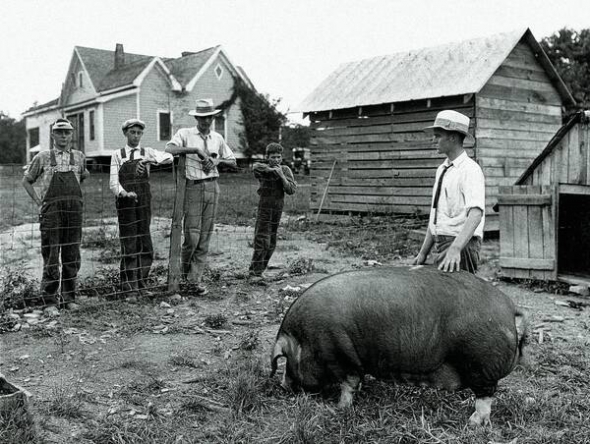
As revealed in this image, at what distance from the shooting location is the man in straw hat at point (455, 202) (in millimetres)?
4434

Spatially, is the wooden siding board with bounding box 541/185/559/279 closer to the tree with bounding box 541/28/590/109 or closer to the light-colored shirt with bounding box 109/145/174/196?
the light-colored shirt with bounding box 109/145/174/196

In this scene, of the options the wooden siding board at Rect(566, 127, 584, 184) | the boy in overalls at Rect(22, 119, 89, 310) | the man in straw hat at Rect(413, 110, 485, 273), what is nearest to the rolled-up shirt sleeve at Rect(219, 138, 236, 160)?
the boy in overalls at Rect(22, 119, 89, 310)

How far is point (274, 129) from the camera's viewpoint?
33375 millimetres

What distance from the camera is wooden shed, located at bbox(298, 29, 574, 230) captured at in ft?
44.3

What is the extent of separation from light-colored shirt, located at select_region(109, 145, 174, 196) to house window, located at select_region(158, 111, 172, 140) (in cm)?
2483

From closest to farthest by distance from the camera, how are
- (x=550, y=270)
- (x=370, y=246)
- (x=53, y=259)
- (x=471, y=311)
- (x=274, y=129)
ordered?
(x=471, y=311) → (x=53, y=259) → (x=550, y=270) → (x=370, y=246) → (x=274, y=129)

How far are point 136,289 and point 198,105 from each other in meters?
2.30

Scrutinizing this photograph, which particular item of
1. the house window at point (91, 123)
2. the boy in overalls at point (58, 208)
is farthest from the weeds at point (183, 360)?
the house window at point (91, 123)

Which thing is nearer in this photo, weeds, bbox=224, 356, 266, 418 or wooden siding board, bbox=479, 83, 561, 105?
weeds, bbox=224, 356, 266, 418

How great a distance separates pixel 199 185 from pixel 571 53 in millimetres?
30273

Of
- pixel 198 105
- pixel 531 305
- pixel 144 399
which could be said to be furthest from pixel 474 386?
pixel 198 105

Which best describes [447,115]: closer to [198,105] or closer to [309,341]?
[309,341]

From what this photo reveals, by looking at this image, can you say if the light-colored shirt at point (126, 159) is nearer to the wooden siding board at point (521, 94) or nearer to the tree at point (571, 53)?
the wooden siding board at point (521, 94)

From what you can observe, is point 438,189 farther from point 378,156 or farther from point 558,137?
point 378,156
